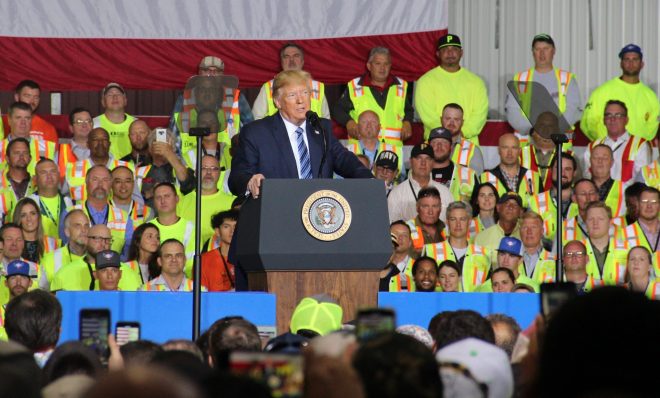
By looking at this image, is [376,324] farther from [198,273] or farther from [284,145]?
[284,145]


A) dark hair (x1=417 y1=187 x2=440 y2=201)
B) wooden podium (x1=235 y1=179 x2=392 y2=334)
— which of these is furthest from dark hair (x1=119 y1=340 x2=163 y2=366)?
dark hair (x1=417 y1=187 x2=440 y2=201)

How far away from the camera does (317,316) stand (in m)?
6.37


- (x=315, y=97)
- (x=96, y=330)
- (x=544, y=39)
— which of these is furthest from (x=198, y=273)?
(x=544, y=39)

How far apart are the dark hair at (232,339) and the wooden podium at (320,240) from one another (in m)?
1.97

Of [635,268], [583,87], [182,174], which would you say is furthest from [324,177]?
[583,87]

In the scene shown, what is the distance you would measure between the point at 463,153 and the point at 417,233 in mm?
1779

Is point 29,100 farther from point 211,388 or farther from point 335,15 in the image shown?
point 211,388

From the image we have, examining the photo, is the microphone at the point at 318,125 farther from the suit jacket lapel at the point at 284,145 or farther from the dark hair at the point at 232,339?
the dark hair at the point at 232,339

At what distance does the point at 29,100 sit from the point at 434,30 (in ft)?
12.4

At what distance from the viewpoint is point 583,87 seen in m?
13.6

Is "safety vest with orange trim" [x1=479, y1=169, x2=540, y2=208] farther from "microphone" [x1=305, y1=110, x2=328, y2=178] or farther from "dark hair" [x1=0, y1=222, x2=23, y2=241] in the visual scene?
"microphone" [x1=305, y1=110, x2=328, y2=178]

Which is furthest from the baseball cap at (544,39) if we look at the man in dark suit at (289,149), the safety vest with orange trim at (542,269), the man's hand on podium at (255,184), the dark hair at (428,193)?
the man's hand on podium at (255,184)

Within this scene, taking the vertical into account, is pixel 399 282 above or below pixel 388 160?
below

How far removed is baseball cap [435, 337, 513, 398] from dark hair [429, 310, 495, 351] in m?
0.78
